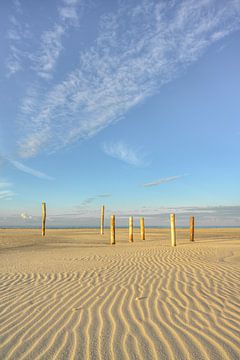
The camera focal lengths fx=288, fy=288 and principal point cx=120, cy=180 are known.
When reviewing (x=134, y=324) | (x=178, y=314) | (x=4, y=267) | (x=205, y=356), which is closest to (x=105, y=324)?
(x=134, y=324)

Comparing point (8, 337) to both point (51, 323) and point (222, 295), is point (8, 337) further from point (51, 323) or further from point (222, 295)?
point (222, 295)

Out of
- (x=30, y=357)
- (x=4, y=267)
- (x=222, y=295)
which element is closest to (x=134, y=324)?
(x=30, y=357)

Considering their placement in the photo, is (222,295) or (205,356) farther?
(222,295)

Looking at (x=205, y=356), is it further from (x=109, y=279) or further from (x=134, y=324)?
(x=109, y=279)

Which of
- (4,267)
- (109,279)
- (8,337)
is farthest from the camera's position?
(4,267)

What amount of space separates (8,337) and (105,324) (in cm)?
126

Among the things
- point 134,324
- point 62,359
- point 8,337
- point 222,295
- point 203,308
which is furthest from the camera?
point 222,295

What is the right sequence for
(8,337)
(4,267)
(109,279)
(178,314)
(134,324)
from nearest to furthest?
(8,337), (134,324), (178,314), (109,279), (4,267)

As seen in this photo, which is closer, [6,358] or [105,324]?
[6,358]

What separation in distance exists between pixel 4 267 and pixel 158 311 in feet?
22.6

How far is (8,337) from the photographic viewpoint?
3.67 m

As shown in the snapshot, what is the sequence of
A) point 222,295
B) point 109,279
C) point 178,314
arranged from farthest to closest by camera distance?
point 109,279
point 222,295
point 178,314

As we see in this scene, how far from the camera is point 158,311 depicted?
14.7 ft

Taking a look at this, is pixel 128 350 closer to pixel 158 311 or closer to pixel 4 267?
pixel 158 311
